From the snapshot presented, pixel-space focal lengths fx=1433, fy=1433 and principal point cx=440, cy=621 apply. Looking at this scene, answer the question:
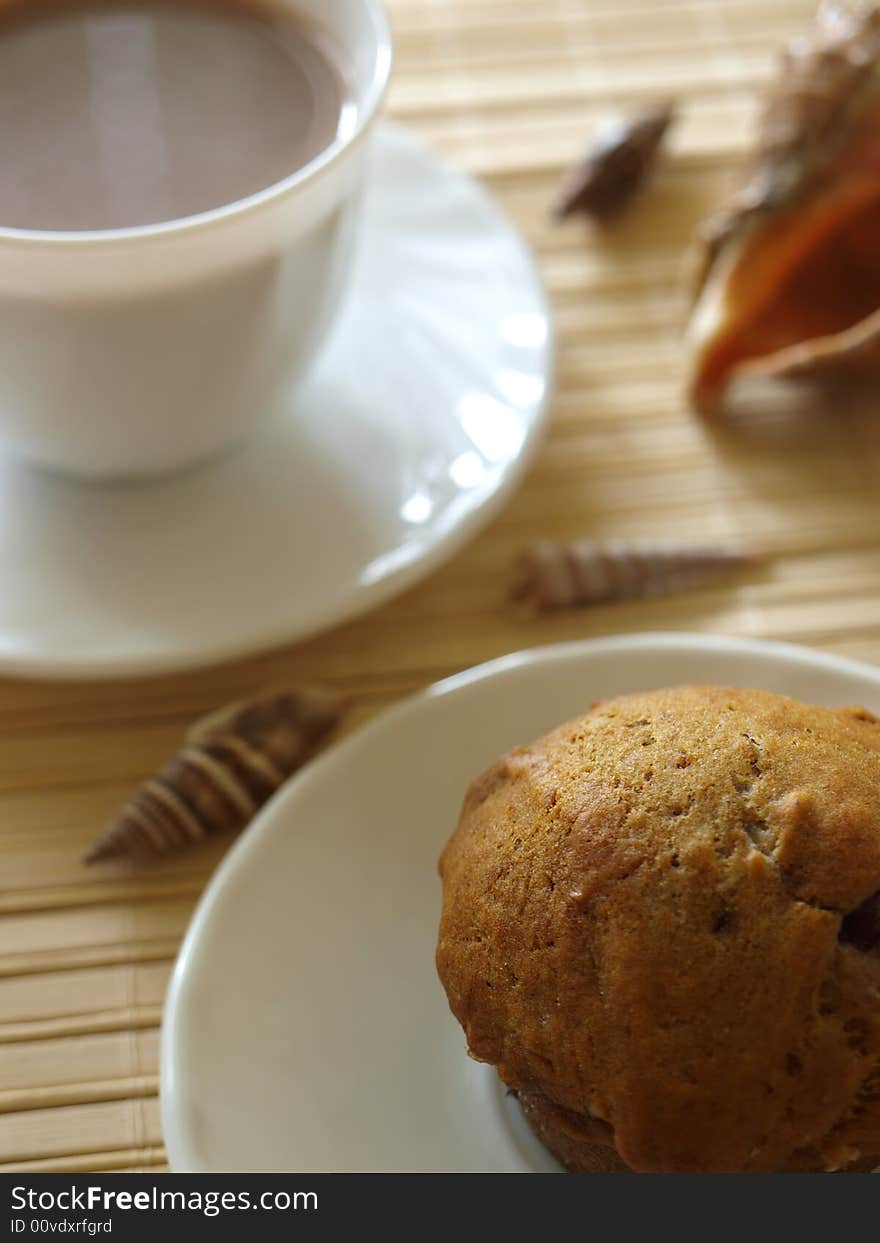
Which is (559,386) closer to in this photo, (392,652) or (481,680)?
(392,652)

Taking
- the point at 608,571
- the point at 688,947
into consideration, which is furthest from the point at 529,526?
the point at 688,947

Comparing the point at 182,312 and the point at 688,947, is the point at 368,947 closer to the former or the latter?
the point at 688,947

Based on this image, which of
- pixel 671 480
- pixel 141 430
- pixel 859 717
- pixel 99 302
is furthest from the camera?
pixel 671 480

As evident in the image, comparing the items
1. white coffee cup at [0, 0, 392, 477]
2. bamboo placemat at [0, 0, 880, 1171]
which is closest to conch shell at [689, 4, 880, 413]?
bamboo placemat at [0, 0, 880, 1171]

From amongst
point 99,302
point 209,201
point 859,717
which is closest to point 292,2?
point 209,201

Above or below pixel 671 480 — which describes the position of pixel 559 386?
above

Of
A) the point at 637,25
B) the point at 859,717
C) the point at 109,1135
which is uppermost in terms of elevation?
the point at 637,25

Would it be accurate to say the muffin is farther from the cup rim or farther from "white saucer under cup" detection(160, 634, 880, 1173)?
the cup rim
